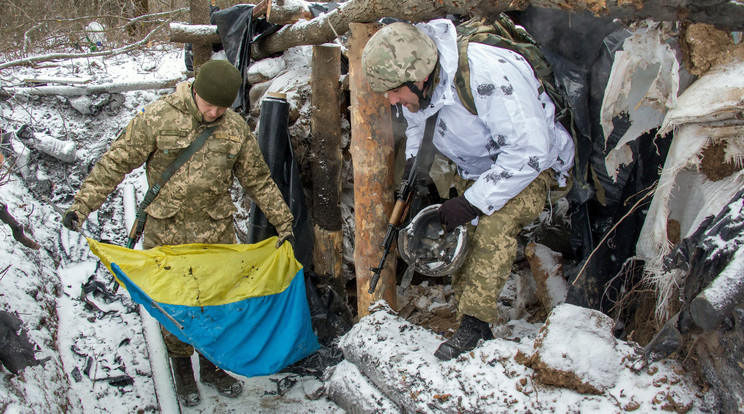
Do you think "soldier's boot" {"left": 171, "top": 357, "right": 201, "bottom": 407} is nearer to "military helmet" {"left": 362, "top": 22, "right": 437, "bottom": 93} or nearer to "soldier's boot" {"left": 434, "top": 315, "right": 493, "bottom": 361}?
"soldier's boot" {"left": 434, "top": 315, "right": 493, "bottom": 361}

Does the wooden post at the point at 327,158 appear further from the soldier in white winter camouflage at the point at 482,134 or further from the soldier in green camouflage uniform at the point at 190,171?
the soldier in white winter camouflage at the point at 482,134

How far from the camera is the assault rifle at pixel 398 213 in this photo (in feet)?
10.3

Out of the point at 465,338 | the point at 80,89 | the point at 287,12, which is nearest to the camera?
the point at 465,338

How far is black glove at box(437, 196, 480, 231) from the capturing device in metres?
2.58

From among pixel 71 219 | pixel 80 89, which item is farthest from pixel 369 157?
pixel 80 89

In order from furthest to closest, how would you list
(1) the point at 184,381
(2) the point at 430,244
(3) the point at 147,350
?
(3) the point at 147,350, (1) the point at 184,381, (2) the point at 430,244

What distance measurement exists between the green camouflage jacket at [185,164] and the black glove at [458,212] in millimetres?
1370

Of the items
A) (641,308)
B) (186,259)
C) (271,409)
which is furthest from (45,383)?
(641,308)

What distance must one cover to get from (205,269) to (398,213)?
1292mm

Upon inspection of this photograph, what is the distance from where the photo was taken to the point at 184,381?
3.41m

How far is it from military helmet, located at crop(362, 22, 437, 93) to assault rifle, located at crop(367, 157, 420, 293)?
2.55 feet

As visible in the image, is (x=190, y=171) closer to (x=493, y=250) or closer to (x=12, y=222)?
(x=12, y=222)

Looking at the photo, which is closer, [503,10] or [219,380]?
[503,10]

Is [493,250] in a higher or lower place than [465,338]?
higher
